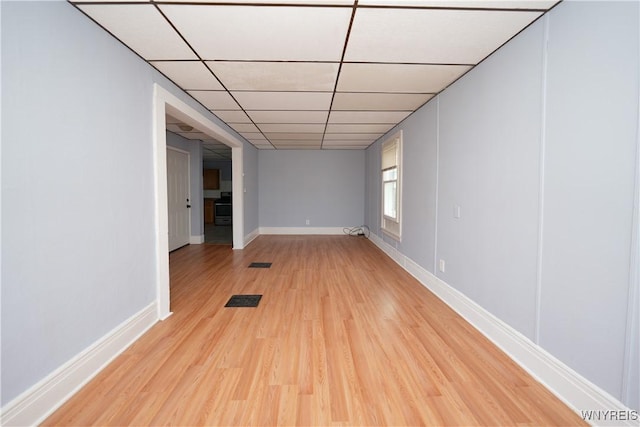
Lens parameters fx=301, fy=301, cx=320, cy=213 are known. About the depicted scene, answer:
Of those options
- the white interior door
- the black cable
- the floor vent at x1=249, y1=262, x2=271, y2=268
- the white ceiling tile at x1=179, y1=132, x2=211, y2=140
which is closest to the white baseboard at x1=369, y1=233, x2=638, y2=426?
the floor vent at x1=249, y1=262, x2=271, y2=268

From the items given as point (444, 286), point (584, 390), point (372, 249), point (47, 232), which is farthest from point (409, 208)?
point (47, 232)

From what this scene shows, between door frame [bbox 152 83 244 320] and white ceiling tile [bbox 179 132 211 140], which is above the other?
white ceiling tile [bbox 179 132 211 140]

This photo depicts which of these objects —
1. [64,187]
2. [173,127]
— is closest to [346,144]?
[173,127]

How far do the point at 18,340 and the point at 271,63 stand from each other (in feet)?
8.25

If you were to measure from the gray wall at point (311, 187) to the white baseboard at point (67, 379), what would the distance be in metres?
5.89

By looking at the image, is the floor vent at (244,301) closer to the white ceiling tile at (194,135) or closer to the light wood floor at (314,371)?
the light wood floor at (314,371)

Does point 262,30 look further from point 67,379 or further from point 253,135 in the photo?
point 253,135

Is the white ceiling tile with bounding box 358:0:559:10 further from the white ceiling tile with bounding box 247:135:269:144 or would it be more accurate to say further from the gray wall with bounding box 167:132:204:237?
the gray wall with bounding box 167:132:204:237

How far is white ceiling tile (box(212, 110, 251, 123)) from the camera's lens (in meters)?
4.33

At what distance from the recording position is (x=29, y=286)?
5.02 ft

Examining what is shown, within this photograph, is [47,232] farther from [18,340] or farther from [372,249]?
[372,249]

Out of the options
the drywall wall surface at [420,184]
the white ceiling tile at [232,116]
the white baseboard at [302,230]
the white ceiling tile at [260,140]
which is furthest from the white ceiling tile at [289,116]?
the white baseboard at [302,230]

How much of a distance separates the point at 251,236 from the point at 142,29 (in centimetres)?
557

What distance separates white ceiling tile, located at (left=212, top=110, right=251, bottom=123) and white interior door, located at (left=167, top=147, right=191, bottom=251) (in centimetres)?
201
